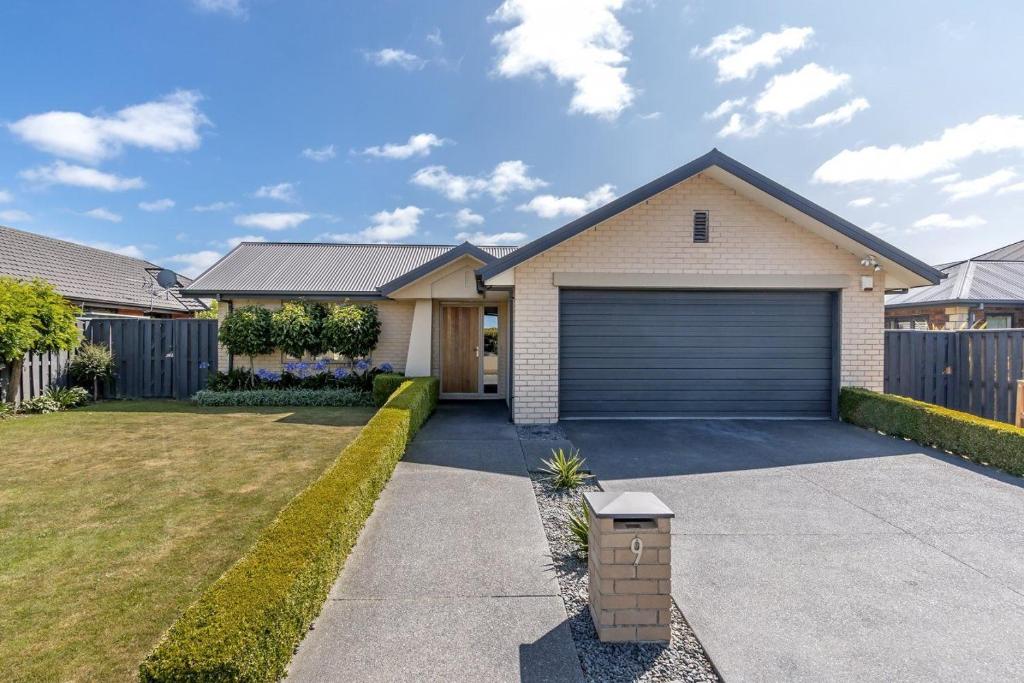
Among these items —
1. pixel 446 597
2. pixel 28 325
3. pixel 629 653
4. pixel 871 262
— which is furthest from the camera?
pixel 28 325

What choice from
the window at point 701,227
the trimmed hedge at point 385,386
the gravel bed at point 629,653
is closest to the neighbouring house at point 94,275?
the trimmed hedge at point 385,386

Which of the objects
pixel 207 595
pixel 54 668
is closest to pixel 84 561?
pixel 54 668

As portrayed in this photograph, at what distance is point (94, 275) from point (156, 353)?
32.2ft

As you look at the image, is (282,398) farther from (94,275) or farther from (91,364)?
(94,275)

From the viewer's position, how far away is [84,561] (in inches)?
155

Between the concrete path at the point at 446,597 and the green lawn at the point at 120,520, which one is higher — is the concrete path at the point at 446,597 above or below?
above

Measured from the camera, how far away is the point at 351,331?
12891mm

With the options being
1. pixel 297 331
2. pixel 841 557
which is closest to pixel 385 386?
pixel 297 331

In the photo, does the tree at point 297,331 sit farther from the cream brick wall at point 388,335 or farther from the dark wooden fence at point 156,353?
the dark wooden fence at point 156,353

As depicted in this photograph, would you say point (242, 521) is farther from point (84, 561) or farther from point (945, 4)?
point (945, 4)

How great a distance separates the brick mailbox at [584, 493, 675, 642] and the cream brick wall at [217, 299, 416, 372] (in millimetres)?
11414

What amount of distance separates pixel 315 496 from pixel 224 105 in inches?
568

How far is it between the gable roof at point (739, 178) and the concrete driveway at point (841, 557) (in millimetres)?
3438

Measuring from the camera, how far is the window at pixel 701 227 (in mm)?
8977
